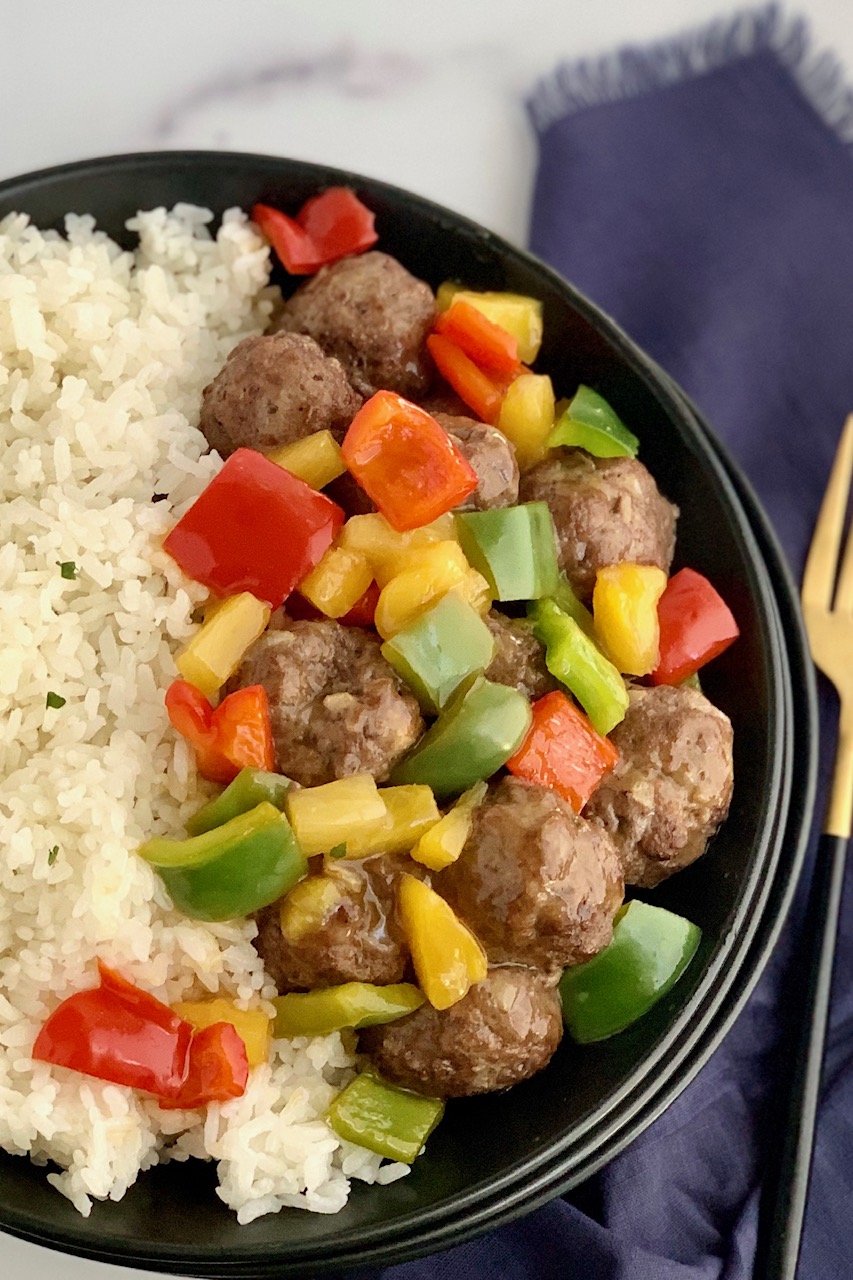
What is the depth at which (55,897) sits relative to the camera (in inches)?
120

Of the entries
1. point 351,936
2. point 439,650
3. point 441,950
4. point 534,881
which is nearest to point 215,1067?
point 351,936

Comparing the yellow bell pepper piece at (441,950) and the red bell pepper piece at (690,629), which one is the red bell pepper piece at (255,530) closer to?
the yellow bell pepper piece at (441,950)

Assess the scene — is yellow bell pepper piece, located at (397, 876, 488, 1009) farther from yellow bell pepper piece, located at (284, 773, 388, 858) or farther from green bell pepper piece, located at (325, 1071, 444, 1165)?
green bell pepper piece, located at (325, 1071, 444, 1165)

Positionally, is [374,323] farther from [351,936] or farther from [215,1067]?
[215,1067]

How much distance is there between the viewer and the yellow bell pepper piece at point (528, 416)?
3.69 metres

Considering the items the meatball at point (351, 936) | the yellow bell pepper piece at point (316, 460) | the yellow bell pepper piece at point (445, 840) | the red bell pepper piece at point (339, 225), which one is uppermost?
the red bell pepper piece at point (339, 225)

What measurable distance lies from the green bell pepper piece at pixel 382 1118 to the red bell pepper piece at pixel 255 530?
50.3 inches

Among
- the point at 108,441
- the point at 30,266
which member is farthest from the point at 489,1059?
the point at 30,266

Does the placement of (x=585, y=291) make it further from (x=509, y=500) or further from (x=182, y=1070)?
(x=182, y=1070)

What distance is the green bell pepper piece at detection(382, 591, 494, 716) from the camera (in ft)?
10.2

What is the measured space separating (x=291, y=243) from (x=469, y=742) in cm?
183

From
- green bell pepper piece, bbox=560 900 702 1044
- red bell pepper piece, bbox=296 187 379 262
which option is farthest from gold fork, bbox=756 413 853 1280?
red bell pepper piece, bbox=296 187 379 262

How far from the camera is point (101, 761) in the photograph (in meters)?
3.13

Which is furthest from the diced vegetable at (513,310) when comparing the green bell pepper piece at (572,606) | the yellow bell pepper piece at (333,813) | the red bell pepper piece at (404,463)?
the yellow bell pepper piece at (333,813)
